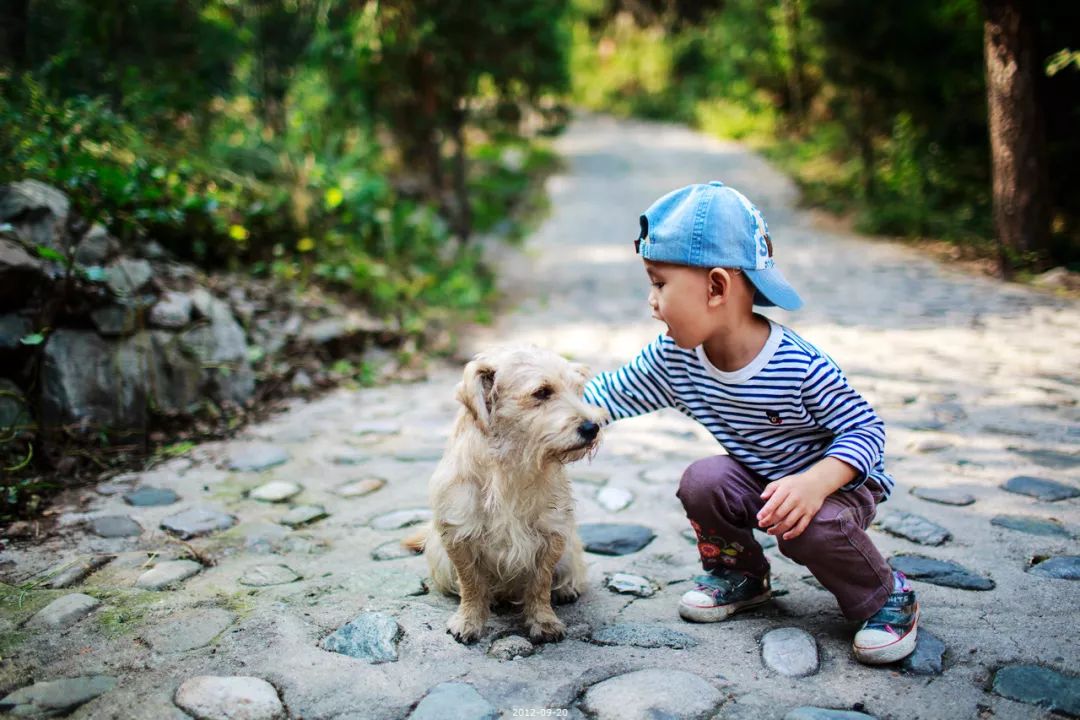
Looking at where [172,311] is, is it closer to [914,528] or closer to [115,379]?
[115,379]

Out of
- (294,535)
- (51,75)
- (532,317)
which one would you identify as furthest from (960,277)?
(51,75)

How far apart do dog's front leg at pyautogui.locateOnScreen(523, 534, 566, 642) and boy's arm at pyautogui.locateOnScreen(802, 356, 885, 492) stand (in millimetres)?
949

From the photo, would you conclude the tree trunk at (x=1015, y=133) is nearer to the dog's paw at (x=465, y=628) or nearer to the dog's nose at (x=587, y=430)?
the dog's nose at (x=587, y=430)

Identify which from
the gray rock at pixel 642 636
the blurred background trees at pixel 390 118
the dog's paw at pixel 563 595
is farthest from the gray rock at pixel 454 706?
the blurred background trees at pixel 390 118

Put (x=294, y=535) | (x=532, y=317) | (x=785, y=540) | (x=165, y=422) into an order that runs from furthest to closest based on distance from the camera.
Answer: (x=532, y=317) → (x=165, y=422) → (x=294, y=535) → (x=785, y=540)

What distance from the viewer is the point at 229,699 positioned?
2.26 m

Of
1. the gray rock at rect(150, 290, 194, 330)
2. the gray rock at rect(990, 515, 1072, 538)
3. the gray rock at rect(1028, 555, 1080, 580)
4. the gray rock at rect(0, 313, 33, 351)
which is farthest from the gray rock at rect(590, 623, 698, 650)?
the gray rock at rect(150, 290, 194, 330)

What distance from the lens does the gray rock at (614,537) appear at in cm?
345

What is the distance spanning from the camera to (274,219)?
701cm

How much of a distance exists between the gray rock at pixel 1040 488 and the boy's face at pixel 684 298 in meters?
2.16

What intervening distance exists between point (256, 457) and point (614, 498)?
86.2 inches

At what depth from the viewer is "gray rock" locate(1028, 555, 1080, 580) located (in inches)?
113

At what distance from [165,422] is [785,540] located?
4.01 metres

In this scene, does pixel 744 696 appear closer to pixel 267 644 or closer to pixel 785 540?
pixel 785 540
